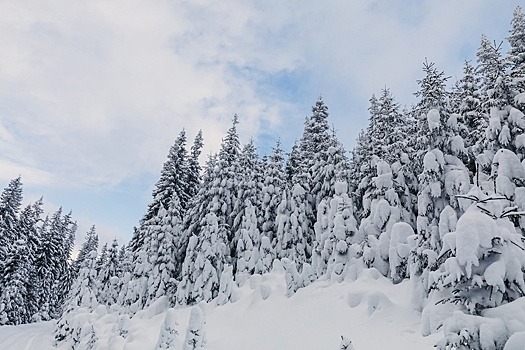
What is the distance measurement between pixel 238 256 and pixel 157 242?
6.32m

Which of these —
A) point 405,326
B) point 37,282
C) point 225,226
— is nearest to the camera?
point 405,326

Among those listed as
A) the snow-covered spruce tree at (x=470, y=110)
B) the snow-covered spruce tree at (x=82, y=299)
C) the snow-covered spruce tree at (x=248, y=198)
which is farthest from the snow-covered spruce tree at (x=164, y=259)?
the snow-covered spruce tree at (x=470, y=110)

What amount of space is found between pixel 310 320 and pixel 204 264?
13.5 meters

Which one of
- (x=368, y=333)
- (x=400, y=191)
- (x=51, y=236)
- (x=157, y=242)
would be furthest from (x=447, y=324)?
(x=51, y=236)

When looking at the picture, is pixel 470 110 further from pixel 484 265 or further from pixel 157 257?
pixel 157 257

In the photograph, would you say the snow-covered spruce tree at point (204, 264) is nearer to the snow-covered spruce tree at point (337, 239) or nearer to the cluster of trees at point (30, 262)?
the snow-covered spruce tree at point (337, 239)

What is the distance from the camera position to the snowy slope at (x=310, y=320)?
10523mm

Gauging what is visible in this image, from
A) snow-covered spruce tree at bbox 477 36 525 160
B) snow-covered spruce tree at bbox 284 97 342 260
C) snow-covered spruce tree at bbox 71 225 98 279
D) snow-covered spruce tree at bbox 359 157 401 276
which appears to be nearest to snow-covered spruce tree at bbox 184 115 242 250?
snow-covered spruce tree at bbox 284 97 342 260

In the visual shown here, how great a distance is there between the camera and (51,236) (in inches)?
1961

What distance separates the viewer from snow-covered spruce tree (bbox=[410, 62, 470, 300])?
15.8 meters

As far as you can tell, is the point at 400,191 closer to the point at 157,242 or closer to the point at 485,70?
the point at 485,70

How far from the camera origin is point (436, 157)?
16594 millimetres

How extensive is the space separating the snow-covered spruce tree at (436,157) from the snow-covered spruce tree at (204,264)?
14939 millimetres

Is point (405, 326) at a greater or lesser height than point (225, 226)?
lesser
